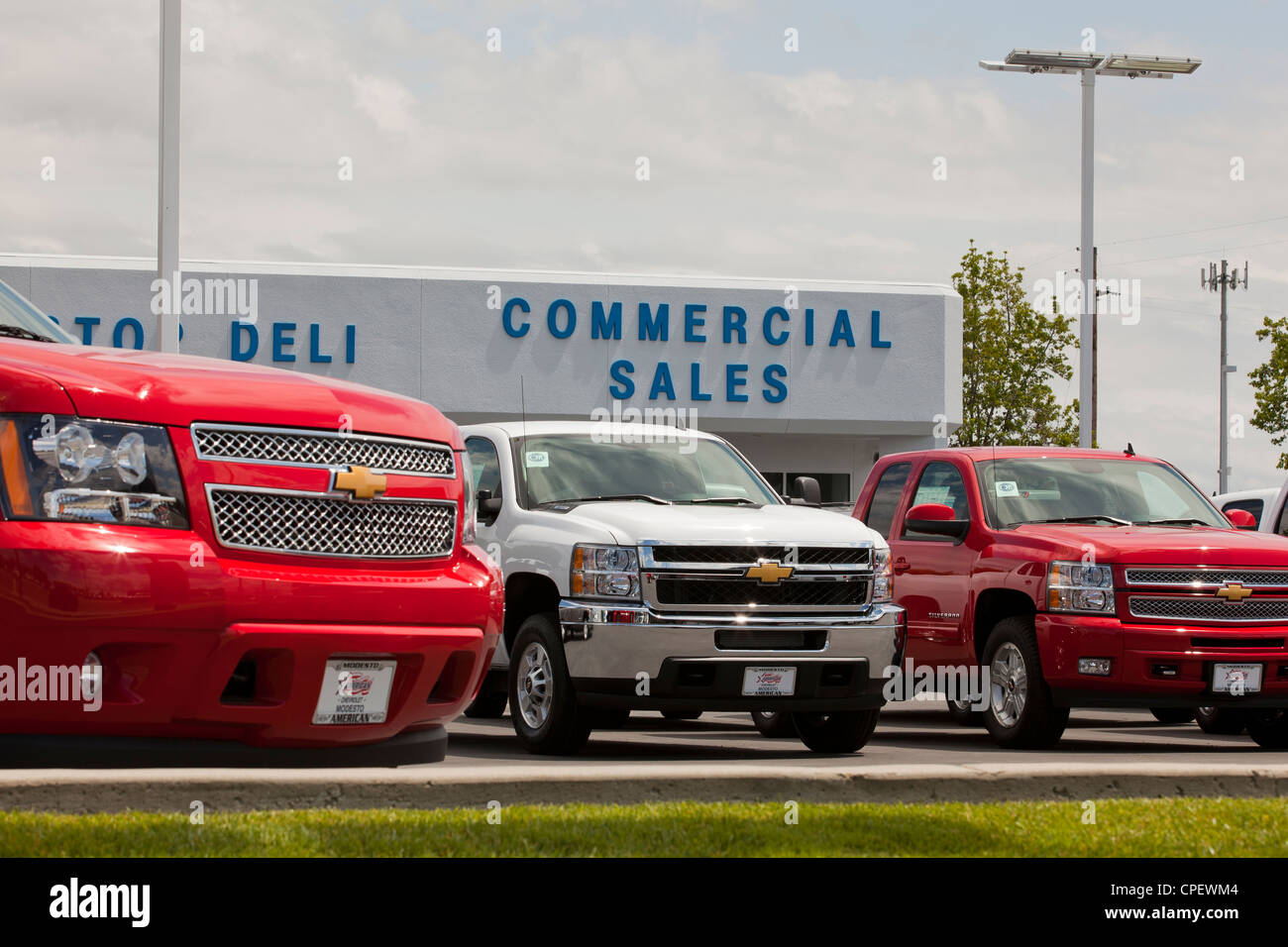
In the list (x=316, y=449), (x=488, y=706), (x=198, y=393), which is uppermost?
(x=198, y=393)

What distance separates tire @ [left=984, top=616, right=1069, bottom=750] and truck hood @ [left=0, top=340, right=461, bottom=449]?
19.9 ft

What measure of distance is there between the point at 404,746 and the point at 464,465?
1.01 m

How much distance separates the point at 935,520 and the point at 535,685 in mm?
3310

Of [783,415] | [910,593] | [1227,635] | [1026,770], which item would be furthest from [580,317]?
[1026,770]

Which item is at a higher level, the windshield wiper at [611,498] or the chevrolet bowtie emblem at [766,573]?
the windshield wiper at [611,498]

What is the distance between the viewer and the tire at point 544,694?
975 cm

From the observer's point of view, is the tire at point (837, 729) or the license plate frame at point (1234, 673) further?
the license plate frame at point (1234, 673)

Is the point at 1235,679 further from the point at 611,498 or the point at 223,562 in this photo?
the point at 223,562

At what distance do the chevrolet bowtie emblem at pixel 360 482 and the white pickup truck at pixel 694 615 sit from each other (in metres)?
3.85

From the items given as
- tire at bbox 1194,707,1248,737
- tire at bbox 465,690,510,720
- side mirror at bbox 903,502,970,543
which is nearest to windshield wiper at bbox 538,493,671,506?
side mirror at bbox 903,502,970,543

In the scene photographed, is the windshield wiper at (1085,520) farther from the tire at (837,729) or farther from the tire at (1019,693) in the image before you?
the tire at (837,729)

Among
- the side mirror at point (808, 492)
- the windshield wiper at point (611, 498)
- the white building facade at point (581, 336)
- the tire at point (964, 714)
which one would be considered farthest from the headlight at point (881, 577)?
the white building facade at point (581, 336)

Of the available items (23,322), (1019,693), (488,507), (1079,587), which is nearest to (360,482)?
(23,322)

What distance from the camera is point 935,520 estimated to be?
1197 centimetres
